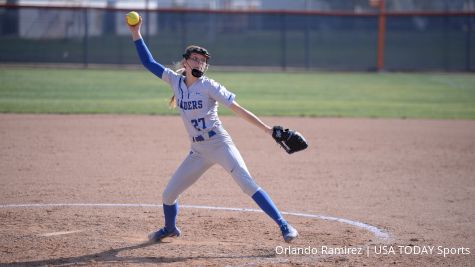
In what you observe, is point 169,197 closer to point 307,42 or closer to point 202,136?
point 202,136

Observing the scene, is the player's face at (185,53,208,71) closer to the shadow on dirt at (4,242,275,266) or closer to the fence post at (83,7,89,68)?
the shadow on dirt at (4,242,275,266)

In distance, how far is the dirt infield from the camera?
640 cm

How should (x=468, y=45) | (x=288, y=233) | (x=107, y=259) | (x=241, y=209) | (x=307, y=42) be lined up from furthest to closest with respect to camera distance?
(x=468, y=45) → (x=307, y=42) → (x=241, y=209) → (x=288, y=233) → (x=107, y=259)

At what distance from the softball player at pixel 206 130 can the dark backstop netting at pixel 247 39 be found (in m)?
21.8

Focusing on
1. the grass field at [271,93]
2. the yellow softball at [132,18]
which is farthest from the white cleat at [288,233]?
the grass field at [271,93]

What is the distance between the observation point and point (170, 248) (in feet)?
21.5

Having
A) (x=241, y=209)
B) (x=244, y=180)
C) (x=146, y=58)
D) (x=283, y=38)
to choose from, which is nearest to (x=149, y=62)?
(x=146, y=58)

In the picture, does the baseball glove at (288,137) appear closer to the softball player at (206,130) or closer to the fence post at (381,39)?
the softball player at (206,130)

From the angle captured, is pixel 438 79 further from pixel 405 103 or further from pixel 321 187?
pixel 321 187

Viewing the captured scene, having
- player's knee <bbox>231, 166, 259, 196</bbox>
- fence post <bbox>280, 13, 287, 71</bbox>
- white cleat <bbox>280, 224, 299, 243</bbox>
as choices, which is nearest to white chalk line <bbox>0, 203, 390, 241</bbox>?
white cleat <bbox>280, 224, 299, 243</bbox>

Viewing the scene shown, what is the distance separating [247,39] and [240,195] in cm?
2429

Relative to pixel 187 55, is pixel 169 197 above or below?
below

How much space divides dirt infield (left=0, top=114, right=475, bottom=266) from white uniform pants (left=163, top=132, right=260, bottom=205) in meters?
0.59

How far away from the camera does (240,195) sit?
912cm
